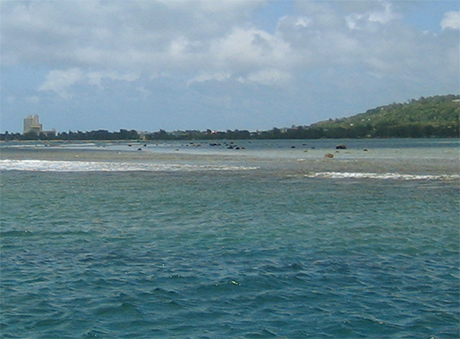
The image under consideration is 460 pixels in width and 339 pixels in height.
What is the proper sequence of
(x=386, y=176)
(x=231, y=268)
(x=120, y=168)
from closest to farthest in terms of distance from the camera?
(x=231, y=268) → (x=386, y=176) → (x=120, y=168)

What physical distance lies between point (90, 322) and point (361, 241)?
10401 mm

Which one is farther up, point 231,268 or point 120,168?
point 120,168

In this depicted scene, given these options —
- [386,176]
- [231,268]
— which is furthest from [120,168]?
[231,268]

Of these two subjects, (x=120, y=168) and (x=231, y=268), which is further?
(x=120, y=168)

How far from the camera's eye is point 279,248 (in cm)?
1820

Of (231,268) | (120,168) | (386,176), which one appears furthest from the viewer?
(120,168)

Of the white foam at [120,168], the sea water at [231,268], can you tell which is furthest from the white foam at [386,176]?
the sea water at [231,268]

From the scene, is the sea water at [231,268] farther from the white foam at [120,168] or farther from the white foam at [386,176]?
the white foam at [120,168]

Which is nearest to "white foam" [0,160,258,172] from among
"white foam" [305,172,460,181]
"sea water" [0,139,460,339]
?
"white foam" [305,172,460,181]

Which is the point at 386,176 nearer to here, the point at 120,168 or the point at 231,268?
the point at 120,168

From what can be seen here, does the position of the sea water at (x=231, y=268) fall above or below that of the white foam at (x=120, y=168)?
below

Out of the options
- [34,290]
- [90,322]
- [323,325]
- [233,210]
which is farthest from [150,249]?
[233,210]

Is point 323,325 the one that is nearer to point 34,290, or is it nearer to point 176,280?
point 176,280

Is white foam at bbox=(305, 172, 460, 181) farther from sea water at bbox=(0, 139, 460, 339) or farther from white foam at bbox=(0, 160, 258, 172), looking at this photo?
sea water at bbox=(0, 139, 460, 339)
